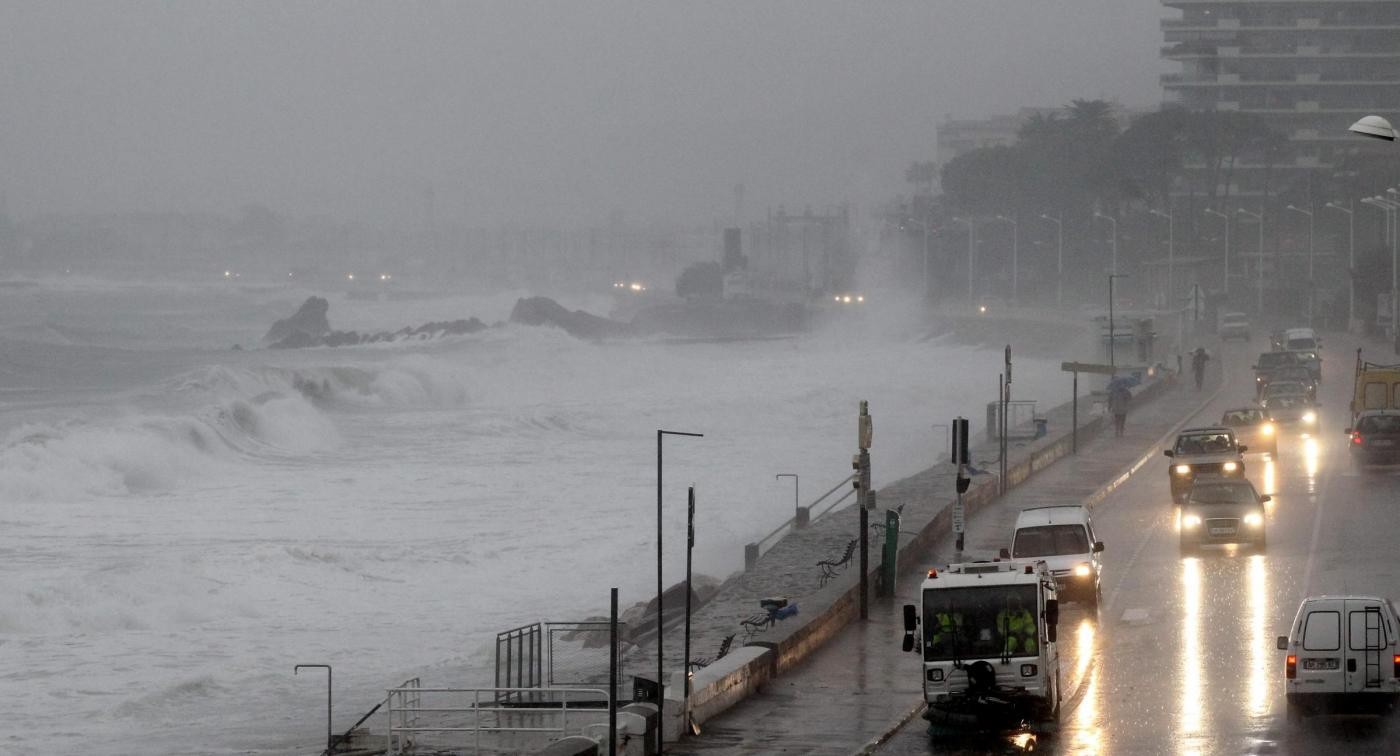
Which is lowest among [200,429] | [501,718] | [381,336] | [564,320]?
[501,718]

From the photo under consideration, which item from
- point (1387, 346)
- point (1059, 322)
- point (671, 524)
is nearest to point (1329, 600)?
point (671, 524)

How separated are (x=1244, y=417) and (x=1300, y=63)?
6396 inches

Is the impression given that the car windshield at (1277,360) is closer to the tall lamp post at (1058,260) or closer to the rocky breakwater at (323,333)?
the tall lamp post at (1058,260)

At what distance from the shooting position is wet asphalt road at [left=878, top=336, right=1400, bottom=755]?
17469 millimetres

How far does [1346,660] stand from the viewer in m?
17.7

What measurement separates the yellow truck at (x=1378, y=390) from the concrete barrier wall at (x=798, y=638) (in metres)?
11.9

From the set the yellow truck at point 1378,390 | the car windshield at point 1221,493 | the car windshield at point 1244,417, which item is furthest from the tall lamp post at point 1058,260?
the car windshield at point 1221,493

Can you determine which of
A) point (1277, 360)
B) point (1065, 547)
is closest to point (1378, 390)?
point (1277, 360)

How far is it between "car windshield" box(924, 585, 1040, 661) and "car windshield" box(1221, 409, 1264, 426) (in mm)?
28261

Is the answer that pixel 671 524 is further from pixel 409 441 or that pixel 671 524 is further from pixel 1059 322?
pixel 1059 322

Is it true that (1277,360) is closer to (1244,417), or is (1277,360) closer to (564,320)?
(1244,417)

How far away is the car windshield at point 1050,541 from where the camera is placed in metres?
26.7

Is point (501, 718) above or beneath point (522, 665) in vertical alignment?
above

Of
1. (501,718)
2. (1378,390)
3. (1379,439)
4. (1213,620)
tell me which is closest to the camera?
(501,718)
